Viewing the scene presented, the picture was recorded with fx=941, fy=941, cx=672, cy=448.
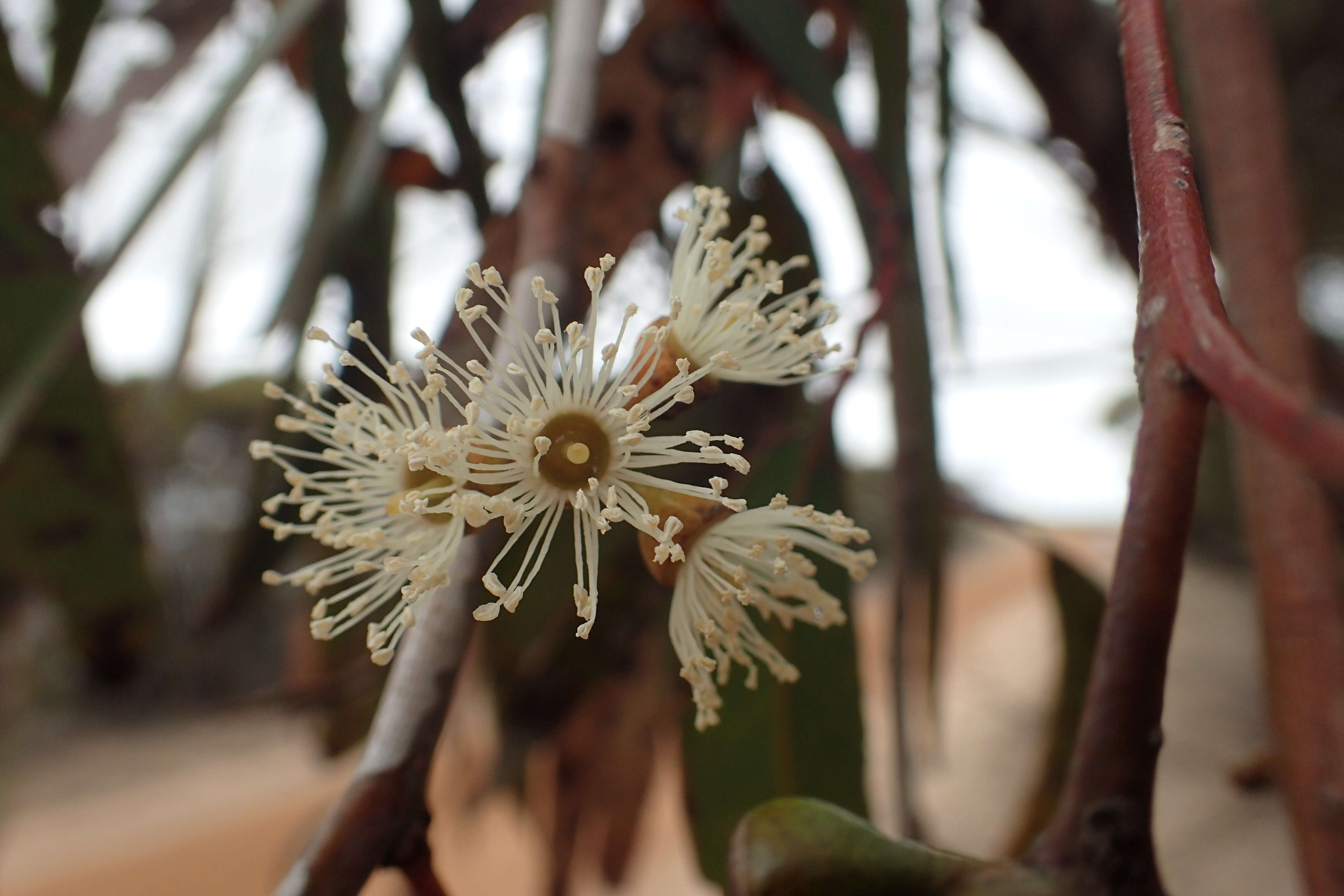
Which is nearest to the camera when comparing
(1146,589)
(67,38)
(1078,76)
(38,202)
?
(1146,589)

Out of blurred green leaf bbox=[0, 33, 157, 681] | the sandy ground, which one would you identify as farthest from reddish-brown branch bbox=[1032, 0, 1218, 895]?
blurred green leaf bbox=[0, 33, 157, 681]

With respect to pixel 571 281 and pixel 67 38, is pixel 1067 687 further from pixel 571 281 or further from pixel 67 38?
pixel 67 38

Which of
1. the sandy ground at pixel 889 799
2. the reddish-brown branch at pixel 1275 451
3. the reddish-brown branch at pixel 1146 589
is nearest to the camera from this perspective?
the reddish-brown branch at pixel 1146 589

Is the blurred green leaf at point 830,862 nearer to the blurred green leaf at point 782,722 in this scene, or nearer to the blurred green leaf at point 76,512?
the blurred green leaf at point 782,722

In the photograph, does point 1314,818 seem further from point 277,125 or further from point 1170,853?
point 277,125

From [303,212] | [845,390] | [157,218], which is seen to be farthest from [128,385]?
[845,390]

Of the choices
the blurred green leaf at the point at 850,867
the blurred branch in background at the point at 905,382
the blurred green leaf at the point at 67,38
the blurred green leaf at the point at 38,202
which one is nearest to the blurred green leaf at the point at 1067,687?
the blurred branch in background at the point at 905,382

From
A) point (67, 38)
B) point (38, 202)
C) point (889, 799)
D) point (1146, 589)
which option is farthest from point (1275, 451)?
point (889, 799)
